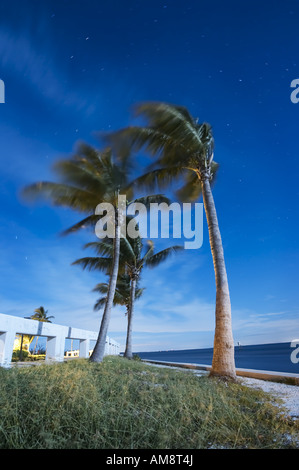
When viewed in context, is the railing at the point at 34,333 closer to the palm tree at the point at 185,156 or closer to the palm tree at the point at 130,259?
the palm tree at the point at 130,259

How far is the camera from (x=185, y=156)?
28.3 feet

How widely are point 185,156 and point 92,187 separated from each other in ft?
12.3

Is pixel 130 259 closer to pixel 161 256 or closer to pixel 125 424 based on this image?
pixel 161 256

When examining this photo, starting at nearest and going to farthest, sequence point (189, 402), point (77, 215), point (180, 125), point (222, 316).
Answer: point (189, 402), point (222, 316), point (180, 125), point (77, 215)

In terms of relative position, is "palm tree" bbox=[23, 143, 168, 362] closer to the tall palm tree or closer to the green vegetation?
the green vegetation

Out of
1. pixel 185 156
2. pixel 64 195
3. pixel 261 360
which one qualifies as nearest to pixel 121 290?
pixel 64 195

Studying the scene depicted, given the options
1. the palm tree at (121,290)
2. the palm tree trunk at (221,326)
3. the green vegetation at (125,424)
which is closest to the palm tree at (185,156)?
the palm tree trunk at (221,326)

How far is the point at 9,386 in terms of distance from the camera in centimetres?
390

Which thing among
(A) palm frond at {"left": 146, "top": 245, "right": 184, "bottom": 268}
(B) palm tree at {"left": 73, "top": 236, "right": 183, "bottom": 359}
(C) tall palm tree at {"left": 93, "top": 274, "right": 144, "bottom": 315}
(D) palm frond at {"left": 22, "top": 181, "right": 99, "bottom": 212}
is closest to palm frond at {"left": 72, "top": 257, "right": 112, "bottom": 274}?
(B) palm tree at {"left": 73, "top": 236, "right": 183, "bottom": 359}

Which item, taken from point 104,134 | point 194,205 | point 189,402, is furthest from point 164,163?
point 189,402

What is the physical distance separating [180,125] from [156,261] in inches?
388

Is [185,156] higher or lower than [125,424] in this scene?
higher
